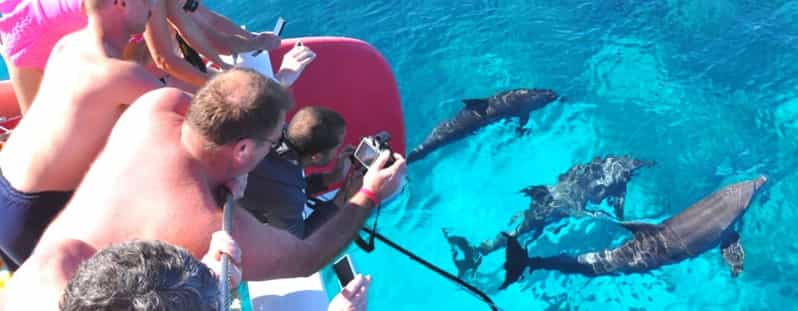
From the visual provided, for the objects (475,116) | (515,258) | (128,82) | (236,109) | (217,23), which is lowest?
(515,258)

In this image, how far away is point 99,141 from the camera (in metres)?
2.81

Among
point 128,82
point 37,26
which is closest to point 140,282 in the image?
point 128,82

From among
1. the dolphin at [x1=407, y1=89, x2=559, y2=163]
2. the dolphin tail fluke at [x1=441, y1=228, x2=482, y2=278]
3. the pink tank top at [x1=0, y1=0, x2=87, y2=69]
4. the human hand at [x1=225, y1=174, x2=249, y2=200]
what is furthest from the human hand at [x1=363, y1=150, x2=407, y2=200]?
the dolphin at [x1=407, y1=89, x2=559, y2=163]

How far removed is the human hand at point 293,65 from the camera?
4.06 meters

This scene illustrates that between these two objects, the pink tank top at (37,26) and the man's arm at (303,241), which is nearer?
the man's arm at (303,241)

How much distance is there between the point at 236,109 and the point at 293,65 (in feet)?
6.18

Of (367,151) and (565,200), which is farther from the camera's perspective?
(565,200)

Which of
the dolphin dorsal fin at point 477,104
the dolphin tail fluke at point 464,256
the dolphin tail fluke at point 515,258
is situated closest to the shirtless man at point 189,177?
the dolphin tail fluke at point 515,258

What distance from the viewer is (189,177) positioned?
227 centimetres

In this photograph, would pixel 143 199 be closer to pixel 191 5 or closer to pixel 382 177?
pixel 382 177

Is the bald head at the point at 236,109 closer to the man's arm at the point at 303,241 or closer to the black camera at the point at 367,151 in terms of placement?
the man's arm at the point at 303,241

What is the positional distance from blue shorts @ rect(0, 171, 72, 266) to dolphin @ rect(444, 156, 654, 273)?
124 inches

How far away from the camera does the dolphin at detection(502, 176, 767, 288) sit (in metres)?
4.57

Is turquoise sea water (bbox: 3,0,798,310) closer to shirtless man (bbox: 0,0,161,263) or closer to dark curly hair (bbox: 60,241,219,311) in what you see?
shirtless man (bbox: 0,0,161,263)
